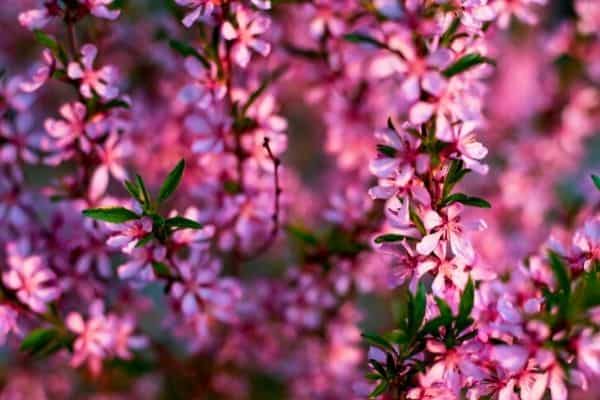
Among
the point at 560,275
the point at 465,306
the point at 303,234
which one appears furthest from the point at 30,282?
the point at 560,275

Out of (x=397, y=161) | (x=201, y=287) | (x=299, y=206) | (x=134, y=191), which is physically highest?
(x=397, y=161)

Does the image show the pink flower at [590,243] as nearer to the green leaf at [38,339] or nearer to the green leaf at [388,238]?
the green leaf at [388,238]

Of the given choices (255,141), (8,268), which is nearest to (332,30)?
(255,141)

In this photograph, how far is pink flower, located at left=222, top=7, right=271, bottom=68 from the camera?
1.54m

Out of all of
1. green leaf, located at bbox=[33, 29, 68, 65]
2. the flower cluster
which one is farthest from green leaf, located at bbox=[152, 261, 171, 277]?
green leaf, located at bbox=[33, 29, 68, 65]

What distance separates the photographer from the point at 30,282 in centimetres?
164

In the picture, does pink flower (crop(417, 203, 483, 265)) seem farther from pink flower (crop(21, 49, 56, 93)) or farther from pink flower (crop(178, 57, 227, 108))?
pink flower (crop(21, 49, 56, 93))

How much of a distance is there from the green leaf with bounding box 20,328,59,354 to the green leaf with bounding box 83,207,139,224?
407mm

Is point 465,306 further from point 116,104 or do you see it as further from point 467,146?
point 116,104

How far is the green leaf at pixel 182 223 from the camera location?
1373 millimetres

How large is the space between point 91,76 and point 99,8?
0.46ft

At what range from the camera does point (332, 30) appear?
1.83 metres

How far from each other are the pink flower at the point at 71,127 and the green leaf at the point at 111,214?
294mm

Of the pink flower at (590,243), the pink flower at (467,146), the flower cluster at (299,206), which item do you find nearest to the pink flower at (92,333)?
the flower cluster at (299,206)
